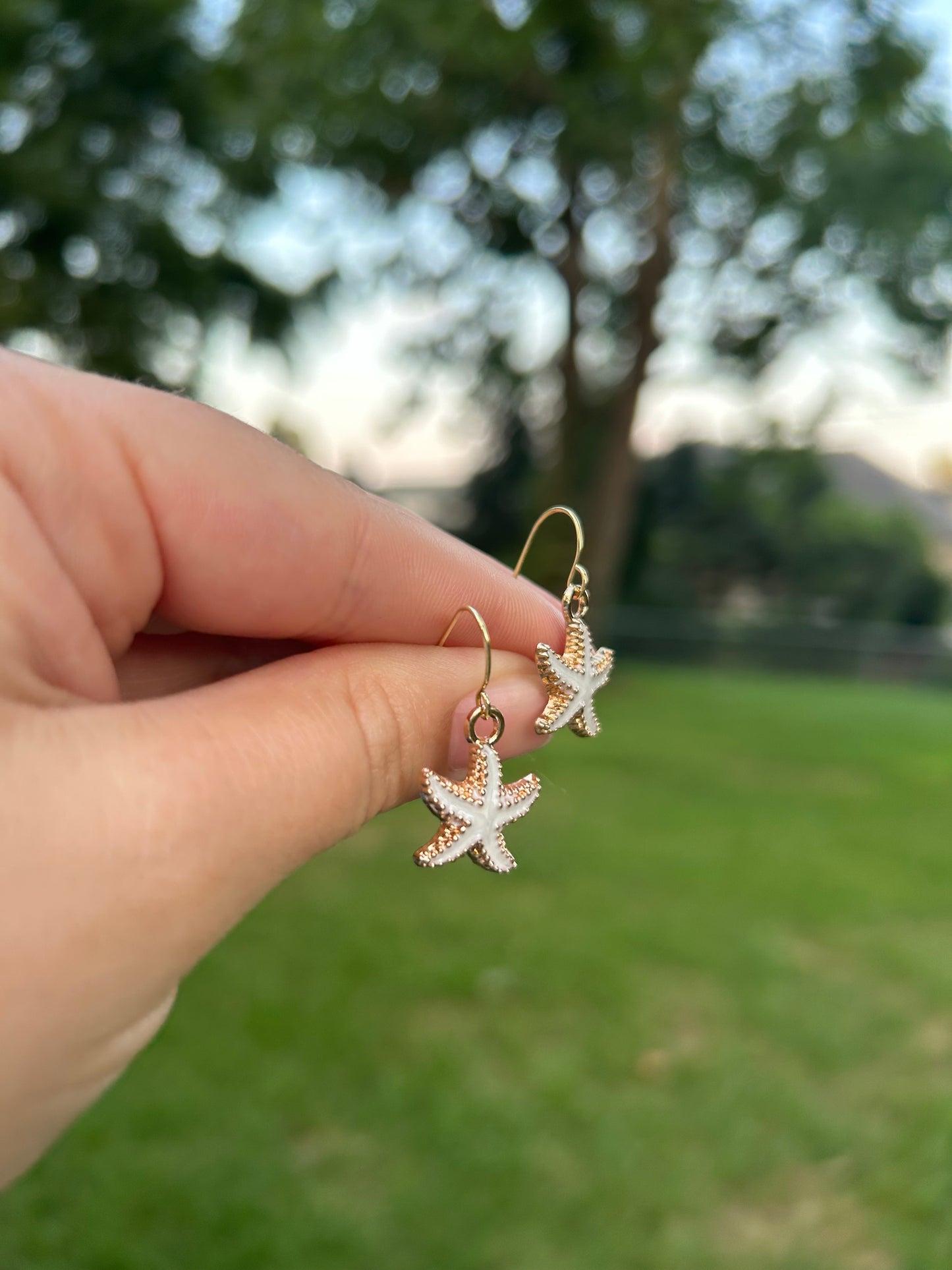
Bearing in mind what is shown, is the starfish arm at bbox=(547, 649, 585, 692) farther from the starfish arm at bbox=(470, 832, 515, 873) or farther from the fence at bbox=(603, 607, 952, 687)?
the fence at bbox=(603, 607, 952, 687)

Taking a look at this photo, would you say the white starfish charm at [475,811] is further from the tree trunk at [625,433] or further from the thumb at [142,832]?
the tree trunk at [625,433]

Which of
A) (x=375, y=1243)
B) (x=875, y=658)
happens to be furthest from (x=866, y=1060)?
(x=875, y=658)

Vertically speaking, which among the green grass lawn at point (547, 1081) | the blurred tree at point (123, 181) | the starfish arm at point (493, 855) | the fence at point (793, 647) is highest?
the blurred tree at point (123, 181)

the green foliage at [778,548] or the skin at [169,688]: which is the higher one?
the skin at [169,688]

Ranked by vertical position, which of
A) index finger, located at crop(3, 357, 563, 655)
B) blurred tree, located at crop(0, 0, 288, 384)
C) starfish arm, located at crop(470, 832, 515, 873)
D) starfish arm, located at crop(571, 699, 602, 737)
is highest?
blurred tree, located at crop(0, 0, 288, 384)

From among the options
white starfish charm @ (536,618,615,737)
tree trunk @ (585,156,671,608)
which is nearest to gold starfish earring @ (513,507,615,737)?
white starfish charm @ (536,618,615,737)

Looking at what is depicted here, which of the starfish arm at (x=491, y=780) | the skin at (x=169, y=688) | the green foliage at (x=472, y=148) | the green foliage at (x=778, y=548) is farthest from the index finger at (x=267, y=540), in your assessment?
the green foliage at (x=778, y=548)
